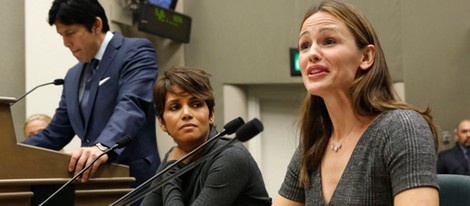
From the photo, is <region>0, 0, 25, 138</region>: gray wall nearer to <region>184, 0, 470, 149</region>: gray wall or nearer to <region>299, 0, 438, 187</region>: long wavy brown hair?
<region>184, 0, 470, 149</region>: gray wall

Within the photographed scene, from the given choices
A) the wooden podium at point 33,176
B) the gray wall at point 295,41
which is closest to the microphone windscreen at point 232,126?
the wooden podium at point 33,176

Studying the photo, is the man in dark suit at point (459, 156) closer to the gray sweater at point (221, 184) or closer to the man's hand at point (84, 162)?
the gray sweater at point (221, 184)

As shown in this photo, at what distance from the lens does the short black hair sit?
2.79 m

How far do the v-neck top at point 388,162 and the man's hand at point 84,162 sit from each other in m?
0.87

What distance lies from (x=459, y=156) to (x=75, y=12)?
4903 mm

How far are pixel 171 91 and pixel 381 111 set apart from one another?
89cm

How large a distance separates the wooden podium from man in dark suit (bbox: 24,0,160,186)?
0.36m

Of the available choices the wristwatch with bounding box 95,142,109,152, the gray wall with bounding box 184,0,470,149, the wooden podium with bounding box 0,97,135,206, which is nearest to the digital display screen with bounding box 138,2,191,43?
the gray wall with bounding box 184,0,470,149

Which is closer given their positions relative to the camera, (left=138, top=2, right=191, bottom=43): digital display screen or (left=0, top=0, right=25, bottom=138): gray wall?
(left=0, top=0, right=25, bottom=138): gray wall

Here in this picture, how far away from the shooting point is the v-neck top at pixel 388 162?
4.93ft

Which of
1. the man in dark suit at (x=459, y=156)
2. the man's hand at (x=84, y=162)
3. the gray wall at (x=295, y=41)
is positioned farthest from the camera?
the man in dark suit at (x=459, y=156)

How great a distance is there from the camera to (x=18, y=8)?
4.78 metres

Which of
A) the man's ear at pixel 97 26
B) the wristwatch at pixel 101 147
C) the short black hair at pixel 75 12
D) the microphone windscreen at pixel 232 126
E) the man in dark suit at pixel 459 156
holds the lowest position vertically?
the man in dark suit at pixel 459 156

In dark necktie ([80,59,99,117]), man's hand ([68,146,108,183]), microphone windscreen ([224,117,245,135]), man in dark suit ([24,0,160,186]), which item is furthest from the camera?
dark necktie ([80,59,99,117])
